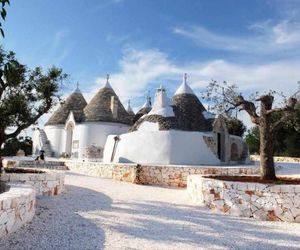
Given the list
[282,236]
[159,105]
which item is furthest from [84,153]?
[282,236]

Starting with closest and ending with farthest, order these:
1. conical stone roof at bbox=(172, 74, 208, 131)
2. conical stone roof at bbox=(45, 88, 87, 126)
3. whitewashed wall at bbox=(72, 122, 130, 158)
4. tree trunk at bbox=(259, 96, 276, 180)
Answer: tree trunk at bbox=(259, 96, 276, 180)
conical stone roof at bbox=(172, 74, 208, 131)
whitewashed wall at bbox=(72, 122, 130, 158)
conical stone roof at bbox=(45, 88, 87, 126)

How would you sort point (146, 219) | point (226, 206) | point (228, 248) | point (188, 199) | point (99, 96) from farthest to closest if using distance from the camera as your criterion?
point (99, 96)
point (188, 199)
point (226, 206)
point (146, 219)
point (228, 248)

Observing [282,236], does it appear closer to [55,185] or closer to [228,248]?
[228,248]

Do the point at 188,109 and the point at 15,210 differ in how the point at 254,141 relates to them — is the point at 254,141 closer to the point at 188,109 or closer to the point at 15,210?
the point at 188,109

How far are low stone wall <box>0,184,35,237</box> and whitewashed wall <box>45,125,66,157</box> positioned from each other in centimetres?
2736

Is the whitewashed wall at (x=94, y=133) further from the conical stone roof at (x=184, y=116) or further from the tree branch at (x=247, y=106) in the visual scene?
the tree branch at (x=247, y=106)

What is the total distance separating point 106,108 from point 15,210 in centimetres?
2598

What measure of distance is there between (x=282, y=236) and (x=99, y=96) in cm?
2733

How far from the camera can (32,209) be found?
Result: 7387 mm

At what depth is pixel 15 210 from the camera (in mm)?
6277

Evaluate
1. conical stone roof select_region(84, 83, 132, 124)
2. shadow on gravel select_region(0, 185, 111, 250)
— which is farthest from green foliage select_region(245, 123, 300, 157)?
shadow on gravel select_region(0, 185, 111, 250)

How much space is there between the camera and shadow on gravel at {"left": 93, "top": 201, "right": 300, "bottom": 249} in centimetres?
645

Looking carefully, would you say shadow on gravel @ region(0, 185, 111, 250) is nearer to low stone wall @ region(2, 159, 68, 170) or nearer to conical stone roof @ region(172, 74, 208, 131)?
low stone wall @ region(2, 159, 68, 170)

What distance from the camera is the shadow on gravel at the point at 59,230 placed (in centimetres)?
579
